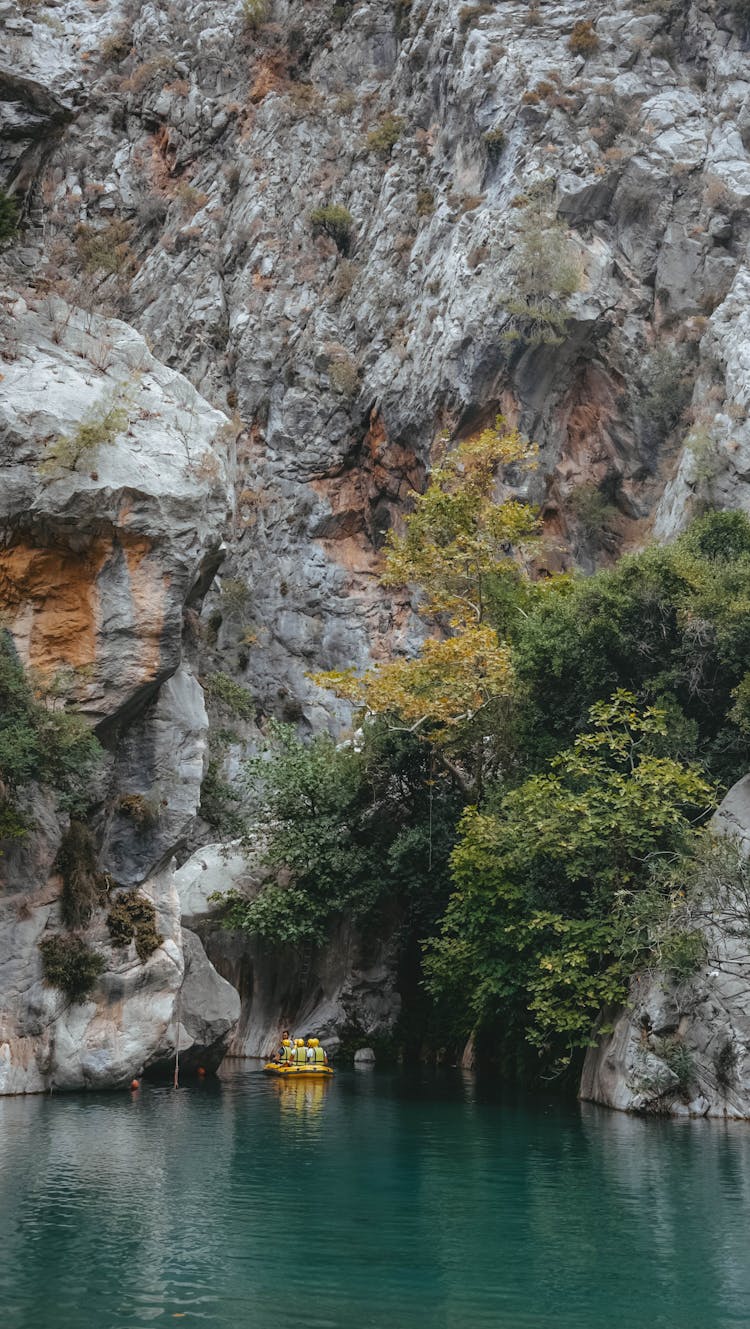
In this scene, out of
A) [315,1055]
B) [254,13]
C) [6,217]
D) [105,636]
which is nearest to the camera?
[105,636]

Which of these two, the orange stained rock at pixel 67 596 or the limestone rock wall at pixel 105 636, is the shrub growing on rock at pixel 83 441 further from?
the orange stained rock at pixel 67 596

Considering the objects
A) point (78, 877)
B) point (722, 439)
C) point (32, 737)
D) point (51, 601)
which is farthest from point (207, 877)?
point (722, 439)

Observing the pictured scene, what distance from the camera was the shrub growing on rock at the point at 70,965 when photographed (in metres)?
23.1

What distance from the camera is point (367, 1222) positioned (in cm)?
1169

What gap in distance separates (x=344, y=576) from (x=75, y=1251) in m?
40.1

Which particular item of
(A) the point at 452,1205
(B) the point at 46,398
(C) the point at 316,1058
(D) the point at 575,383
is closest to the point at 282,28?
(D) the point at 575,383

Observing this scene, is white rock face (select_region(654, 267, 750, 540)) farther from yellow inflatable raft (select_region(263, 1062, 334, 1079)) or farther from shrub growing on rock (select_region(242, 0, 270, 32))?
shrub growing on rock (select_region(242, 0, 270, 32))

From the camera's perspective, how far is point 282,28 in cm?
5969

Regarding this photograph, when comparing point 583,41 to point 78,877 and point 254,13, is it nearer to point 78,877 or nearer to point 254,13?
point 254,13

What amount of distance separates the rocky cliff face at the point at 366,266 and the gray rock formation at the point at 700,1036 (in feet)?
36.6

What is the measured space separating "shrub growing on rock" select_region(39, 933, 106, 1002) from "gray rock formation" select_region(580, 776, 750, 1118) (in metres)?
10.2

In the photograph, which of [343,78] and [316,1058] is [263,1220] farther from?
[343,78]

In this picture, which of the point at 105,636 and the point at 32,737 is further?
the point at 105,636

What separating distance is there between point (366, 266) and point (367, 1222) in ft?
154
